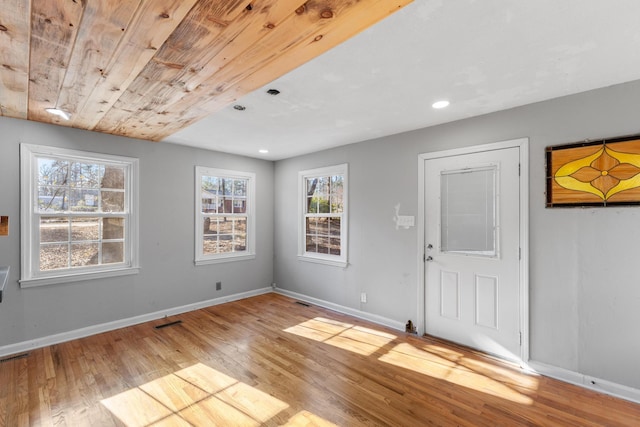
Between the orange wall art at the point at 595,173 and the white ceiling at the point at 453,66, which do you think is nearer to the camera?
the white ceiling at the point at 453,66

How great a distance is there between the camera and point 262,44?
1.62 meters

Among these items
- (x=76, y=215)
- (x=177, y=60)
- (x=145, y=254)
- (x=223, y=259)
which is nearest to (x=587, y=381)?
(x=177, y=60)

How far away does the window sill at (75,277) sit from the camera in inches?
119

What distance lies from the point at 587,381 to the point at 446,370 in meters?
1.08

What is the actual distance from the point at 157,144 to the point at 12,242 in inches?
72.6

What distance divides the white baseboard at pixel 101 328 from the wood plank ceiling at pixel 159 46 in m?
2.38

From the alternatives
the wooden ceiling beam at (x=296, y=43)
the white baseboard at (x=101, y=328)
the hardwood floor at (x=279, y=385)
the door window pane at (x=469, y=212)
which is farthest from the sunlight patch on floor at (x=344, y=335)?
the wooden ceiling beam at (x=296, y=43)

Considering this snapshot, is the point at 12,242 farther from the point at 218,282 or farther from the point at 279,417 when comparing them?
the point at 279,417

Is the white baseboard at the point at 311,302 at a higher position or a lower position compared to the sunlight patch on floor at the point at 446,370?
higher

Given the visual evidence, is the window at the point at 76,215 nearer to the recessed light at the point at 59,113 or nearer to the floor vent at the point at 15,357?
the recessed light at the point at 59,113

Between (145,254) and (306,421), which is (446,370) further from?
(145,254)

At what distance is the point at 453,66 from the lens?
1981 millimetres

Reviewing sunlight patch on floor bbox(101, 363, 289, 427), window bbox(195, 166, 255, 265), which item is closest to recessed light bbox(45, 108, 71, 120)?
window bbox(195, 166, 255, 265)

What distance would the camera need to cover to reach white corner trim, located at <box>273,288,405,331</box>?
12.0ft
